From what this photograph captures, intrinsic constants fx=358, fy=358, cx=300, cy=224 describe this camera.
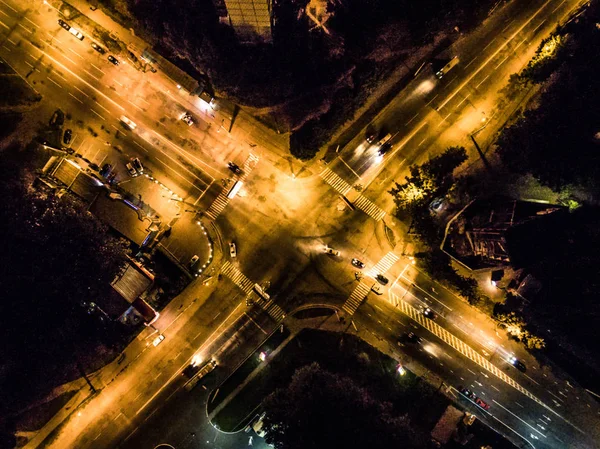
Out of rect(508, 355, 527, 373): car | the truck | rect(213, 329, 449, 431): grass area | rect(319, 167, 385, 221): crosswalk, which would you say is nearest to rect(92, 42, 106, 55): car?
rect(319, 167, 385, 221): crosswalk

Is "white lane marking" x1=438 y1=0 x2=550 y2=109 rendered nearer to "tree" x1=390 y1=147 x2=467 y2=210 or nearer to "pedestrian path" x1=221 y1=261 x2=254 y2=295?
"tree" x1=390 y1=147 x2=467 y2=210

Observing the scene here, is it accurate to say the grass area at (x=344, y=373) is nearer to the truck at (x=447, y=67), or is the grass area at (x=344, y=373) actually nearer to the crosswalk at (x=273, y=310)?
the crosswalk at (x=273, y=310)

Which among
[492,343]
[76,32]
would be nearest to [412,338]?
[492,343]

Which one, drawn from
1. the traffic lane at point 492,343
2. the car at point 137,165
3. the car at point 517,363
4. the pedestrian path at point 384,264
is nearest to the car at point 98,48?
the car at point 137,165

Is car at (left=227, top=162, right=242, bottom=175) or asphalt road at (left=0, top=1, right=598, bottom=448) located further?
car at (left=227, top=162, right=242, bottom=175)

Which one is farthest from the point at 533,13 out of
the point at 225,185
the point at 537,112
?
the point at 225,185

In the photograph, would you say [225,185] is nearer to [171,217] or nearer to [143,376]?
[171,217]
